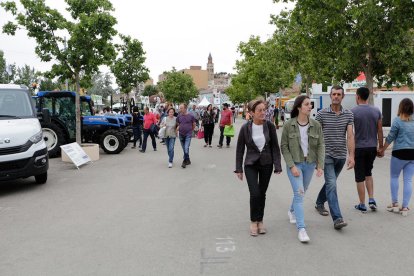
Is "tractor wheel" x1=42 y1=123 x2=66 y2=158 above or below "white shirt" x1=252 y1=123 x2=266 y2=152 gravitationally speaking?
below

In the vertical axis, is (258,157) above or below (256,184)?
above

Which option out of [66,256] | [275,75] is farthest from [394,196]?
[275,75]

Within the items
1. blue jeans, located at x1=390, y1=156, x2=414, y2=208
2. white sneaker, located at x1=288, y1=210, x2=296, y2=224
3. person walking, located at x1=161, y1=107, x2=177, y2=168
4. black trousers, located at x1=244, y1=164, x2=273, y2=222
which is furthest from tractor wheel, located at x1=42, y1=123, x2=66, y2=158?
blue jeans, located at x1=390, y1=156, x2=414, y2=208

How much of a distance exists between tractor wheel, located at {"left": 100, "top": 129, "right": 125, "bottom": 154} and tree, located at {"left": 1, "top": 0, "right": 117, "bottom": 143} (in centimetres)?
153

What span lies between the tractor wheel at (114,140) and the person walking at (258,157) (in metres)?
11.1

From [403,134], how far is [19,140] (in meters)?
6.94

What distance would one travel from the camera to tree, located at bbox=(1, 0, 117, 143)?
14680 millimetres

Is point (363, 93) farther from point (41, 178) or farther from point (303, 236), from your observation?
point (41, 178)

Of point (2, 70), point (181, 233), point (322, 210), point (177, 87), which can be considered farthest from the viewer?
point (177, 87)

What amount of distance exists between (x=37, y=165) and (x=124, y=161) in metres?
5.08

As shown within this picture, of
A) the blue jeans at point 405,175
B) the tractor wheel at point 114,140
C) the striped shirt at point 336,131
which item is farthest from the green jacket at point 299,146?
the tractor wheel at point 114,140

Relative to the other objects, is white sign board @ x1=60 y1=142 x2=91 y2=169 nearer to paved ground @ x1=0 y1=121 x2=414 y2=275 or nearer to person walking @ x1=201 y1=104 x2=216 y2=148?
paved ground @ x1=0 y1=121 x2=414 y2=275

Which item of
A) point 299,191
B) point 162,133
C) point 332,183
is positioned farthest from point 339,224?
point 162,133

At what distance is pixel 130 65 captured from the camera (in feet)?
111
